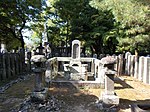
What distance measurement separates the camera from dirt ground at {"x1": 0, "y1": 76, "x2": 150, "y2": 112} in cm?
683

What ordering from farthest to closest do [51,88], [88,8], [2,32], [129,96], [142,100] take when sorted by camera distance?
1. [88,8]
2. [2,32]
3. [51,88]
4. [129,96]
5. [142,100]

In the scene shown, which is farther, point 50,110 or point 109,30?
point 109,30

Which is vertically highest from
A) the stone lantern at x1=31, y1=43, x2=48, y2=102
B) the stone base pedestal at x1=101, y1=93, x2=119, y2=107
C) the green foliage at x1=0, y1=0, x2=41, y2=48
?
the green foliage at x1=0, y1=0, x2=41, y2=48

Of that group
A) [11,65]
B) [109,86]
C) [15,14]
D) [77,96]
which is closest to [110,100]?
[109,86]

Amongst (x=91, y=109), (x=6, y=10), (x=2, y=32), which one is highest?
(x=6, y=10)

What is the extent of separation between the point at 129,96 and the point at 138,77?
4.27 m

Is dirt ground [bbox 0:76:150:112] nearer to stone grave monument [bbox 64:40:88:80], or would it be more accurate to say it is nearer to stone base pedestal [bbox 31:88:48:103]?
stone base pedestal [bbox 31:88:48:103]

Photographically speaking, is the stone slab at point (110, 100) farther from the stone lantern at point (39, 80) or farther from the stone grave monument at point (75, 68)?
the stone grave monument at point (75, 68)

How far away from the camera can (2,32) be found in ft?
58.7

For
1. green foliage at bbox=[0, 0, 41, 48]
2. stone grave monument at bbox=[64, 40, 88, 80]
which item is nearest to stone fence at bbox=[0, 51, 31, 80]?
stone grave monument at bbox=[64, 40, 88, 80]

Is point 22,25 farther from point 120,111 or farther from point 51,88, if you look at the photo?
point 120,111

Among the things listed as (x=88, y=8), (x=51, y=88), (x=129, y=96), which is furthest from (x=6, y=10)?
(x=129, y=96)

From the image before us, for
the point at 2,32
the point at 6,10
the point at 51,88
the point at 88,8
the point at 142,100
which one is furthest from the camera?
the point at 88,8

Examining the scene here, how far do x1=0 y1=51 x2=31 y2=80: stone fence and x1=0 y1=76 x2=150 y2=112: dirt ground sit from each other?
123cm
